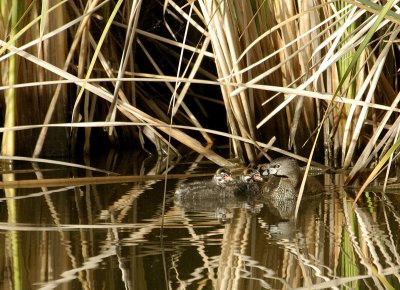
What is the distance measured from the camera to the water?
367cm

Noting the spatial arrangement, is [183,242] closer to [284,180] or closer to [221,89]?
[284,180]

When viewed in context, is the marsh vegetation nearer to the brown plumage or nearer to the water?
the brown plumage

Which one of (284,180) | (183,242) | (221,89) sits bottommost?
(183,242)

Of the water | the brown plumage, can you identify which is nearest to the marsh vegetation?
the brown plumage

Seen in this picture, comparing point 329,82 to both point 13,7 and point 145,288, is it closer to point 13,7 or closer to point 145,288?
point 13,7

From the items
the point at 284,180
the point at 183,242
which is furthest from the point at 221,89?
the point at 183,242

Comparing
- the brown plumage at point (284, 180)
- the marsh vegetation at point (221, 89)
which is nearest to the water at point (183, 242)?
the brown plumage at point (284, 180)

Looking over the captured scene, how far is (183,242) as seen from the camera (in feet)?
14.1

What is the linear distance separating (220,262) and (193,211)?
49.7 inches

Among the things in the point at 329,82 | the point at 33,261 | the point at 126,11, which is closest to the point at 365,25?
the point at 329,82

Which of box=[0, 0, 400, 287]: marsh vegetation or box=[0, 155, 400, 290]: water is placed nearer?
box=[0, 155, 400, 290]: water

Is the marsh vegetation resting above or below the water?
above

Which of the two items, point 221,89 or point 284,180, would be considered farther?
point 221,89

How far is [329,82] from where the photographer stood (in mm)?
6125
